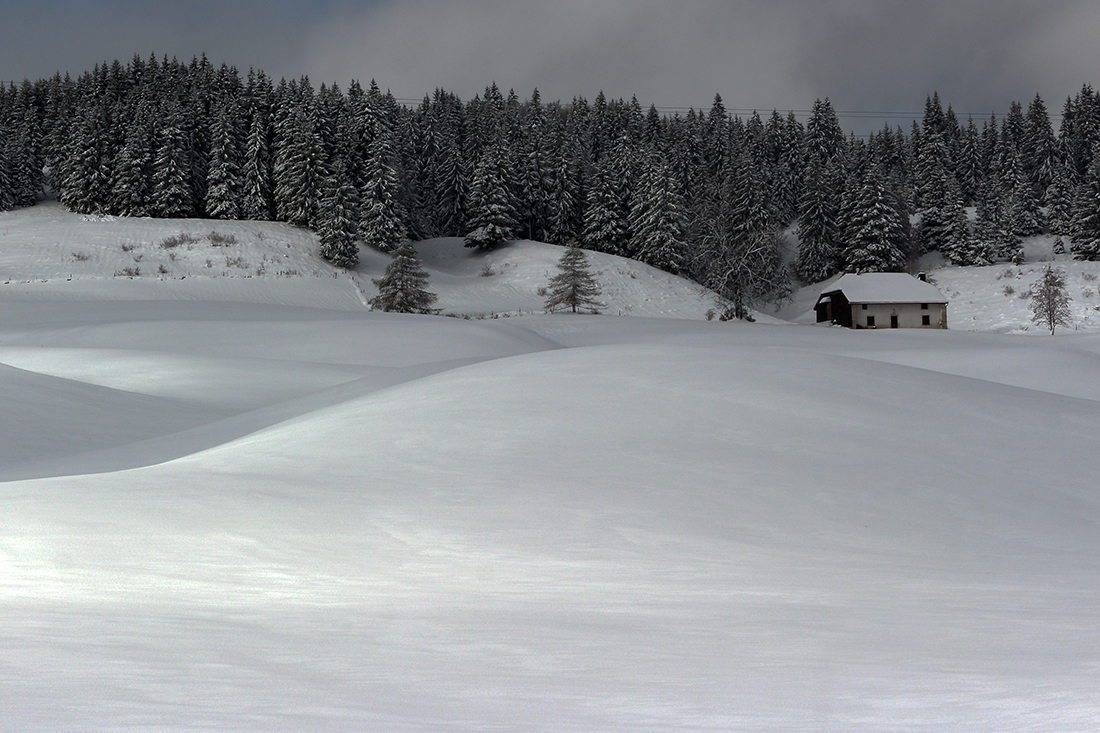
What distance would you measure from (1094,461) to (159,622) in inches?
416

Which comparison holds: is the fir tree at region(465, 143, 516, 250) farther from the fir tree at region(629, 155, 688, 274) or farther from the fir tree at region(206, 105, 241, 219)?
the fir tree at region(206, 105, 241, 219)

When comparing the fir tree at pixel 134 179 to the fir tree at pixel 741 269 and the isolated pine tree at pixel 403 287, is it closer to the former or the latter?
the isolated pine tree at pixel 403 287

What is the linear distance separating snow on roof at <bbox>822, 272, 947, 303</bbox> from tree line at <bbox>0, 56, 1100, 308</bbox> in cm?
663

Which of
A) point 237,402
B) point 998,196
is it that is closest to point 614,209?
point 998,196

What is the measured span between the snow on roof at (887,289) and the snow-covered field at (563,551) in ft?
196

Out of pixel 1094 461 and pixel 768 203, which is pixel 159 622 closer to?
pixel 1094 461

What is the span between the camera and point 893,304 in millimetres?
70875

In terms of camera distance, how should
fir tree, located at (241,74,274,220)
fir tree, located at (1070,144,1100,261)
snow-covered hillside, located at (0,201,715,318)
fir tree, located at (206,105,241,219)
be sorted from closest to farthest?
snow-covered hillside, located at (0,201,715,318) < fir tree, located at (206,105,241,219) < fir tree, located at (241,74,274,220) < fir tree, located at (1070,144,1100,261)

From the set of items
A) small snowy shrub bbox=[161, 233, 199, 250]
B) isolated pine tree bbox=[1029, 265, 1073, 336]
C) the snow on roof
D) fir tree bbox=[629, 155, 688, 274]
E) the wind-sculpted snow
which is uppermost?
fir tree bbox=[629, 155, 688, 274]

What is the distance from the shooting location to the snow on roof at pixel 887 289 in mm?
70250

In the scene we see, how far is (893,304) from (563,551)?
71.1 metres

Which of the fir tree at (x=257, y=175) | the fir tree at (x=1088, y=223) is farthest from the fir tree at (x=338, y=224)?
the fir tree at (x=1088, y=223)

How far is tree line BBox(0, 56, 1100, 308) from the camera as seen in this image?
7200cm

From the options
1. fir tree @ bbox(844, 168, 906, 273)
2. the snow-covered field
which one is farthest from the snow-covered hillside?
the snow-covered field
